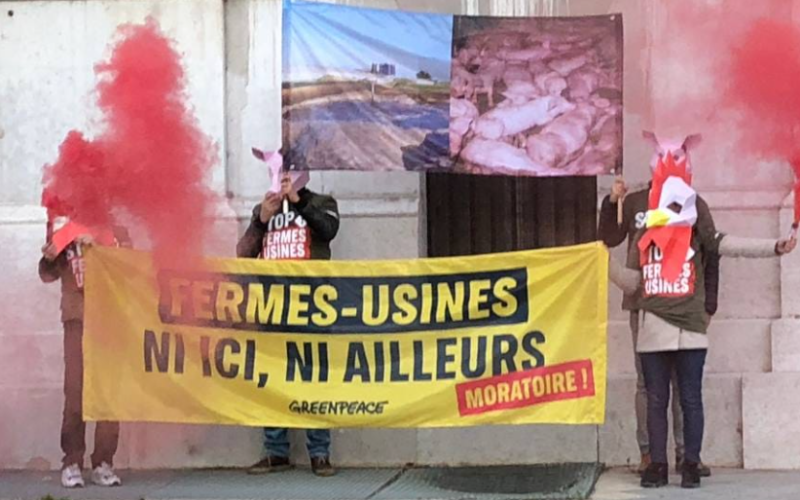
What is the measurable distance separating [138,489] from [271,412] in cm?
99

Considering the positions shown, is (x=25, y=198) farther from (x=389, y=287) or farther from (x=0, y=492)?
(x=389, y=287)

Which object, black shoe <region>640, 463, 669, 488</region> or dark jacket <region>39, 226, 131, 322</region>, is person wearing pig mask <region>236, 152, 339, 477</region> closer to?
dark jacket <region>39, 226, 131, 322</region>

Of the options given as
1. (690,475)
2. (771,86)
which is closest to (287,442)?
(690,475)

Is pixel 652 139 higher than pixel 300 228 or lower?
higher

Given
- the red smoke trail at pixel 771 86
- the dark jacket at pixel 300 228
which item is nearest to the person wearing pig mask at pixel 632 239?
the red smoke trail at pixel 771 86

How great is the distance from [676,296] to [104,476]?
373cm

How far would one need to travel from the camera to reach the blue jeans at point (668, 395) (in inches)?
317

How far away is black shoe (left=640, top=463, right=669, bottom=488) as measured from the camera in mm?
8156

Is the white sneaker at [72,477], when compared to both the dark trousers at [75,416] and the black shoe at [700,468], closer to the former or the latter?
the dark trousers at [75,416]

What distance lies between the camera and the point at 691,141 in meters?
8.23

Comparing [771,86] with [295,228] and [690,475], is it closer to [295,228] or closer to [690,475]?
[690,475]

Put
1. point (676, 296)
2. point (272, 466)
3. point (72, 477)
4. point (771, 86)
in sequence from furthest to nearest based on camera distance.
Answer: point (272, 466)
point (72, 477)
point (676, 296)
point (771, 86)

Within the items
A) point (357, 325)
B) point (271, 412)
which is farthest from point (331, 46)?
point (271, 412)

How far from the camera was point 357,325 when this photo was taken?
837cm
